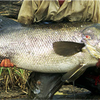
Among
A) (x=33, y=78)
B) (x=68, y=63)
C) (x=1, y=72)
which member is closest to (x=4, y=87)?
(x=1, y=72)

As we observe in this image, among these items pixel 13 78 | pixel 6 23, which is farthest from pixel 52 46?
pixel 13 78

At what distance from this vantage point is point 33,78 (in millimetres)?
2686

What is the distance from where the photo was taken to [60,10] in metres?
2.42

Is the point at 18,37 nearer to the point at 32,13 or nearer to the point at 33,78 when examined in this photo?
the point at 32,13

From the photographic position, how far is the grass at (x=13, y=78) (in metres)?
3.78

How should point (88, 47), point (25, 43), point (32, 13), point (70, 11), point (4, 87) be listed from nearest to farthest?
point (88, 47)
point (25, 43)
point (70, 11)
point (32, 13)
point (4, 87)

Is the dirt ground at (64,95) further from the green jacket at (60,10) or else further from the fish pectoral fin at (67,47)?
the green jacket at (60,10)

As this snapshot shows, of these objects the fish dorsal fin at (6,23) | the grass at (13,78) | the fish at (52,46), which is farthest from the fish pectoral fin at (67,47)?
the grass at (13,78)

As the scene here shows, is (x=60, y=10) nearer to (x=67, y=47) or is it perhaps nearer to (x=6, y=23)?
(x=67, y=47)

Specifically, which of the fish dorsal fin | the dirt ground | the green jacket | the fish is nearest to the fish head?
the fish

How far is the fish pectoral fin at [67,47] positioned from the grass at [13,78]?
6.03 feet

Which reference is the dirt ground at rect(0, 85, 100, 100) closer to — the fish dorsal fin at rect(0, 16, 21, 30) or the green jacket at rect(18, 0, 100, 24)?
the green jacket at rect(18, 0, 100, 24)

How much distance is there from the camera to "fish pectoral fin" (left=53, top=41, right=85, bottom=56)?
2094 millimetres

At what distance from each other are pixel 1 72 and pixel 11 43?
1755mm
